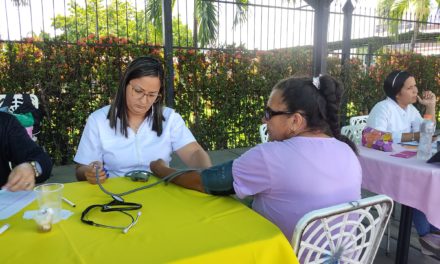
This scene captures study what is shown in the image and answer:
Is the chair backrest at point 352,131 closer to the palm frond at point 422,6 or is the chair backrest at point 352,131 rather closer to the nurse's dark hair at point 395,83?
the nurse's dark hair at point 395,83

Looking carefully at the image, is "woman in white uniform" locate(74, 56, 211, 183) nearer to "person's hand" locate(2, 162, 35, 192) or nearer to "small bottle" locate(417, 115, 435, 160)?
"person's hand" locate(2, 162, 35, 192)

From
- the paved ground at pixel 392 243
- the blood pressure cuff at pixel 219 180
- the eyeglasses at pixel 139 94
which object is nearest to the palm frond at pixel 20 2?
the paved ground at pixel 392 243

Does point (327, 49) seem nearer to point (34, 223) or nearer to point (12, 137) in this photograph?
point (12, 137)

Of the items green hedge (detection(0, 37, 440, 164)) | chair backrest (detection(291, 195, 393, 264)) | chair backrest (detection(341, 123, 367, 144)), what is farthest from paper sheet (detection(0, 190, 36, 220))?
green hedge (detection(0, 37, 440, 164))

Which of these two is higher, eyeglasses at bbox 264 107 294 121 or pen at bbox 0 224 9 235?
eyeglasses at bbox 264 107 294 121

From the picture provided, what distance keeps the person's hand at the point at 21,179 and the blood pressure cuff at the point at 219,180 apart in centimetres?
73

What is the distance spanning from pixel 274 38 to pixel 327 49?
1.08 m

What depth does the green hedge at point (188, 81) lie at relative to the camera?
4.39m

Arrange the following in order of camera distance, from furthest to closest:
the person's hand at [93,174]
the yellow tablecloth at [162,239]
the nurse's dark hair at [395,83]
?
the nurse's dark hair at [395,83]
the person's hand at [93,174]
the yellow tablecloth at [162,239]

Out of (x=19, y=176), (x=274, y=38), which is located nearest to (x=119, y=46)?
(x=274, y=38)

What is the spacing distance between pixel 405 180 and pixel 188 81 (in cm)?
379

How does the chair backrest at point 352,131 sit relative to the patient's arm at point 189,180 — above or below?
below

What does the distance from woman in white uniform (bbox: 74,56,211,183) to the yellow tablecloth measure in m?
0.76

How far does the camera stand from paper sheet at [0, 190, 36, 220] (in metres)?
1.31
